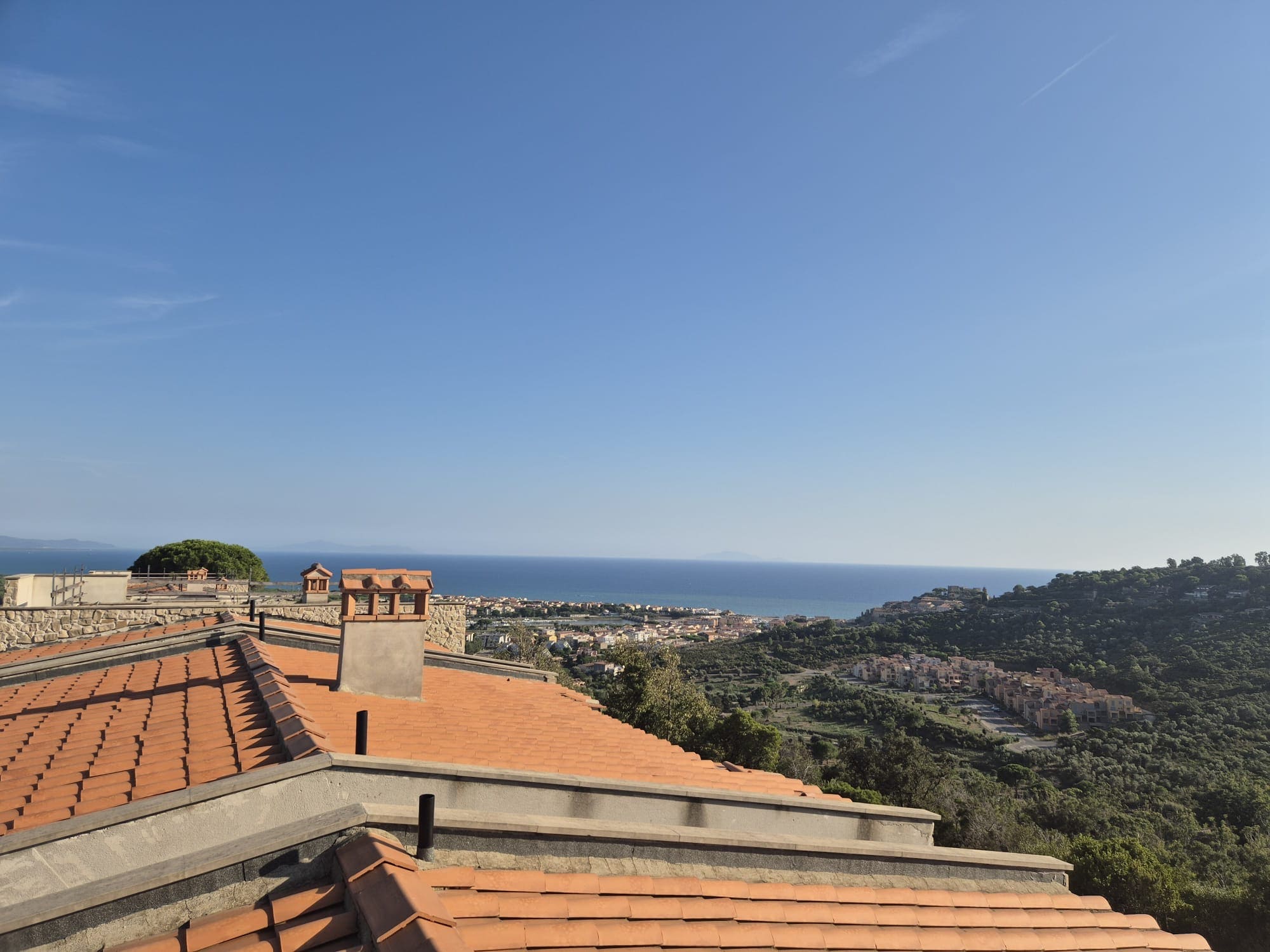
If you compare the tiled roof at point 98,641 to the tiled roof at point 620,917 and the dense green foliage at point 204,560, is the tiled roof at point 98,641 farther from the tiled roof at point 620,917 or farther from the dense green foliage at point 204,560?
the dense green foliage at point 204,560

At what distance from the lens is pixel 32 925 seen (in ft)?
9.91

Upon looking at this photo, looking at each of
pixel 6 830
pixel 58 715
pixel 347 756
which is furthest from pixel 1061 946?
pixel 58 715

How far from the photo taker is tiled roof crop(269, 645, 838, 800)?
19.4ft

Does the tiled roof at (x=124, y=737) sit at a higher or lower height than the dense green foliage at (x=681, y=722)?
higher

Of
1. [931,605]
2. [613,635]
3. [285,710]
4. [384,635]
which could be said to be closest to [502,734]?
[384,635]

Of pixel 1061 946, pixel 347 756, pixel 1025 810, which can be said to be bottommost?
pixel 1025 810

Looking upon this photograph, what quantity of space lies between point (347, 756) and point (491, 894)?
4.21ft

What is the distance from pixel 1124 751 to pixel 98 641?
4685 cm

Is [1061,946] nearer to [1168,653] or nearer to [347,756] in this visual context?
[347,756]

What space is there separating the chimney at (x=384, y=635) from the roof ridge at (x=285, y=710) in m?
0.75

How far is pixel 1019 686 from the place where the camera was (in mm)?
52781

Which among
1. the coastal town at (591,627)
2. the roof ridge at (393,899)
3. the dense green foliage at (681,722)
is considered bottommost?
the coastal town at (591,627)

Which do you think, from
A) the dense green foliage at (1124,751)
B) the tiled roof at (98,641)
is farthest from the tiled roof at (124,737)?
the dense green foliage at (1124,751)

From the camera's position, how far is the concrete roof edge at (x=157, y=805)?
3469mm
